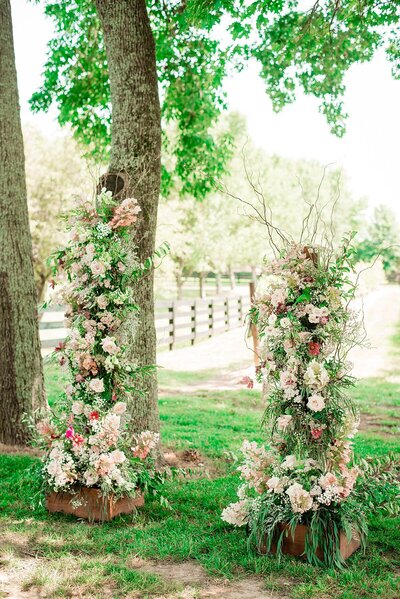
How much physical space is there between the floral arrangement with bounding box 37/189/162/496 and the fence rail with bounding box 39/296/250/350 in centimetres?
747

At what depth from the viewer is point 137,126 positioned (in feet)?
19.5

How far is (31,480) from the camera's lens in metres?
5.61

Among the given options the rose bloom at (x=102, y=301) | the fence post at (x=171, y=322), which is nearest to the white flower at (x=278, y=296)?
the rose bloom at (x=102, y=301)

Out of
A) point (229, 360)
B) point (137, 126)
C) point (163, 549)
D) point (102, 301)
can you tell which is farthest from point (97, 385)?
point (229, 360)

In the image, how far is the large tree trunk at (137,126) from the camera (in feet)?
19.5

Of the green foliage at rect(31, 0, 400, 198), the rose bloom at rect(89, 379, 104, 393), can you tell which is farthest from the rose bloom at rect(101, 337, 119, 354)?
the green foliage at rect(31, 0, 400, 198)

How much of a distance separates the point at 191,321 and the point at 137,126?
39.7ft

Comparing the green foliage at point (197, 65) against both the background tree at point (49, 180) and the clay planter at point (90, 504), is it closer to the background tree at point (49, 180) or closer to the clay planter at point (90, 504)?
the clay planter at point (90, 504)

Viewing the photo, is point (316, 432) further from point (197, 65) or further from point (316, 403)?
point (197, 65)

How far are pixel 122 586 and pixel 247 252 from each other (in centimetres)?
2864

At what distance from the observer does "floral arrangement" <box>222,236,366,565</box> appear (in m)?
4.11

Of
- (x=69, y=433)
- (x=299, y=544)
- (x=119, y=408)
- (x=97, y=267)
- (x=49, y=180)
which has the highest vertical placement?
(x=49, y=180)

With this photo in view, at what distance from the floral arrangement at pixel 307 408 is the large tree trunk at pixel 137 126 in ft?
5.78

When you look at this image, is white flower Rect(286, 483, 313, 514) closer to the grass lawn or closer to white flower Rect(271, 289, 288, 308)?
the grass lawn
